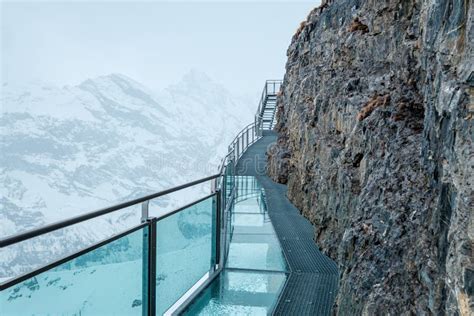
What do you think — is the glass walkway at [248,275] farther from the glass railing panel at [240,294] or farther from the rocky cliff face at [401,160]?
the rocky cliff face at [401,160]

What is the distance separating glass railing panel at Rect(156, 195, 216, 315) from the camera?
2805 millimetres

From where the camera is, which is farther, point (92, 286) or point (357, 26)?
point (357, 26)

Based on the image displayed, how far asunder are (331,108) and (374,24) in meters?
1.40

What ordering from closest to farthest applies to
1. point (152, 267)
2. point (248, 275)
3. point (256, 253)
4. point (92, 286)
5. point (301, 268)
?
point (92, 286)
point (152, 267)
point (248, 275)
point (301, 268)
point (256, 253)

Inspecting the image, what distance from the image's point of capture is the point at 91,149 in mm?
93250

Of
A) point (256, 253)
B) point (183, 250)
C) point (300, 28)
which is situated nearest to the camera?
point (183, 250)

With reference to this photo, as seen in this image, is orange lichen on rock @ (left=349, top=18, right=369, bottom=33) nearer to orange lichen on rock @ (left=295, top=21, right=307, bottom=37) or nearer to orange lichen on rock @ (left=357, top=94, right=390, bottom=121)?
orange lichen on rock @ (left=357, top=94, right=390, bottom=121)

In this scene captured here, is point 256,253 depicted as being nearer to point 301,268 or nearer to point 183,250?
point 301,268

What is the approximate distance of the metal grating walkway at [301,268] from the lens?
3338 millimetres

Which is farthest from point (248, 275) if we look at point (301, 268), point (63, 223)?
point (63, 223)

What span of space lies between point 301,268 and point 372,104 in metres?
1.89

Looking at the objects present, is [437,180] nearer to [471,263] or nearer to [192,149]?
[471,263]

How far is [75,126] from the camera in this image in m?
96.6

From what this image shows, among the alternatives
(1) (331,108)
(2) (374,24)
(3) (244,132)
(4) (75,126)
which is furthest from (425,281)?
(4) (75,126)
